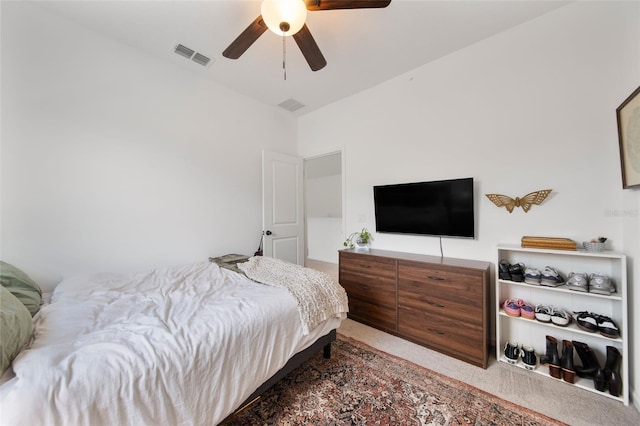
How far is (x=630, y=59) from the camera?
5.22 feet

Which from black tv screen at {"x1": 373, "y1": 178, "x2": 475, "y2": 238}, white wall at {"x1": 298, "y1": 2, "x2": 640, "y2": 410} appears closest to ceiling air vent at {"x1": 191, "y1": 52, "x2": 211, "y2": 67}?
white wall at {"x1": 298, "y1": 2, "x2": 640, "y2": 410}

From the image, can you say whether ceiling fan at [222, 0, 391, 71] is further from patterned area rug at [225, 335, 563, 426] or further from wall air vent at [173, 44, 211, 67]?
patterned area rug at [225, 335, 563, 426]

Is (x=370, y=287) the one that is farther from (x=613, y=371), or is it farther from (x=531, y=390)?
(x=613, y=371)

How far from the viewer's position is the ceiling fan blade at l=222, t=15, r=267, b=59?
1.64 meters

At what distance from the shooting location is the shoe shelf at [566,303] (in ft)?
5.03

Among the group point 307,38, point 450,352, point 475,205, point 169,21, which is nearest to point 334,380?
point 450,352

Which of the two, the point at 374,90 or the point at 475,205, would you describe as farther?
the point at 374,90

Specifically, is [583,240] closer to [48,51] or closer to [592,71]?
[592,71]

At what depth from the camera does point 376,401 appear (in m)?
1.55

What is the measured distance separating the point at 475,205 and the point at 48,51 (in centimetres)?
401

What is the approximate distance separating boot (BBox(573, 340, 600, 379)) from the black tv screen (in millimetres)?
1039

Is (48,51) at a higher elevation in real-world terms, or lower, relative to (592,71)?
higher

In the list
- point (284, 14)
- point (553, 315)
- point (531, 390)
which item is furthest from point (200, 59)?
point (531, 390)

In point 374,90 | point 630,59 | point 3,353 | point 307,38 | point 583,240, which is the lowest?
point 3,353
